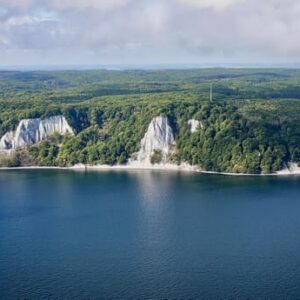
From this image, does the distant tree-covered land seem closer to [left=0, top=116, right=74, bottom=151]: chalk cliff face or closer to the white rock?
the white rock

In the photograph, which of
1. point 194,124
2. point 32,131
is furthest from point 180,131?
point 32,131

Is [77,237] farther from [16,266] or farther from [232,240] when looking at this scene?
[232,240]

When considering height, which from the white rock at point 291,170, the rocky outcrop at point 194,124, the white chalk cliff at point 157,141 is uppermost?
the rocky outcrop at point 194,124

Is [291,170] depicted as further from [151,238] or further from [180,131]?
[151,238]

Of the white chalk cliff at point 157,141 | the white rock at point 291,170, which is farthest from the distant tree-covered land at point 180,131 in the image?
the white chalk cliff at point 157,141

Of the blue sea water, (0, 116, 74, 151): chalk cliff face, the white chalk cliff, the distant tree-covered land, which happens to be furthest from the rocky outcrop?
(0, 116, 74, 151): chalk cliff face

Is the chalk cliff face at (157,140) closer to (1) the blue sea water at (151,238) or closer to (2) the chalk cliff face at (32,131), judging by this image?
(1) the blue sea water at (151,238)

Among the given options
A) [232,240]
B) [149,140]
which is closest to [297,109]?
[149,140]
